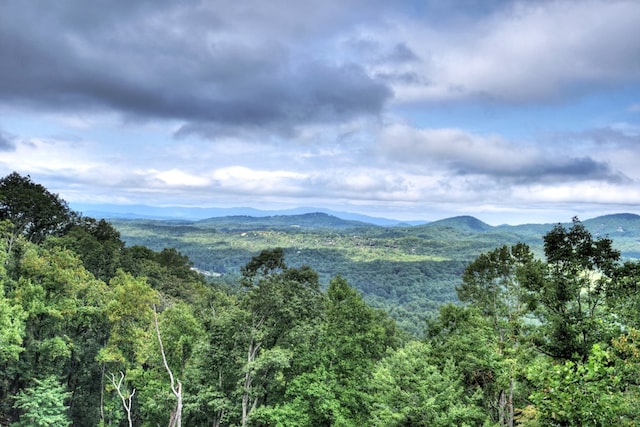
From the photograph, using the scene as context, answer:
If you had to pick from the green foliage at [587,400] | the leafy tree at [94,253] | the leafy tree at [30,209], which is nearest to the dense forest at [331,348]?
the green foliage at [587,400]

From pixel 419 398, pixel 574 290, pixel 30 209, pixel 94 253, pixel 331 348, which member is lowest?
pixel 331 348

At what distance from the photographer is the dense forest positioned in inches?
583

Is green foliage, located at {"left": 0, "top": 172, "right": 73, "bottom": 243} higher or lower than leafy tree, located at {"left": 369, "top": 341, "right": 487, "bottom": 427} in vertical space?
higher

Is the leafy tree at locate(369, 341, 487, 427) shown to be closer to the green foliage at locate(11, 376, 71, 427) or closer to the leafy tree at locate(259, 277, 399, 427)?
the leafy tree at locate(259, 277, 399, 427)

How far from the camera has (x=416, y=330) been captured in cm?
12344

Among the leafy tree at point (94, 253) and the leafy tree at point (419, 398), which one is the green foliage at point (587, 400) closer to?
the leafy tree at point (419, 398)

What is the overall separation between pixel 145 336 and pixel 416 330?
10905 cm

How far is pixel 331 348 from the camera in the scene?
24.0 m

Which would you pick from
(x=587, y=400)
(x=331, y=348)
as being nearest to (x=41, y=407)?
(x=331, y=348)

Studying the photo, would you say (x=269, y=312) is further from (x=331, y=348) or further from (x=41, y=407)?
(x=41, y=407)

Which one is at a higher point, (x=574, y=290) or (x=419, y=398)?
(x=574, y=290)

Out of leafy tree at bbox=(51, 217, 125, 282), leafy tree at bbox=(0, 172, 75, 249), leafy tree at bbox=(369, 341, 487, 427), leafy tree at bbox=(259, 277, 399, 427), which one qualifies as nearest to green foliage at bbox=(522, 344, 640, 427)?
leafy tree at bbox=(369, 341, 487, 427)

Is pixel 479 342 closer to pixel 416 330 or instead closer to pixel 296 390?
pixel 296 390

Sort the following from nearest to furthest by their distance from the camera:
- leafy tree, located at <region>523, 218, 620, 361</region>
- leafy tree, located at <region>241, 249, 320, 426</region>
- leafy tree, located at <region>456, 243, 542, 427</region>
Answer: leafy tree, located at <region>523, 218, 620, 361</region>
leafy tree, located at <region>241, 249, 320, 426</region>
leafy tree, located at <region>456, 243, 542, 427</region>
